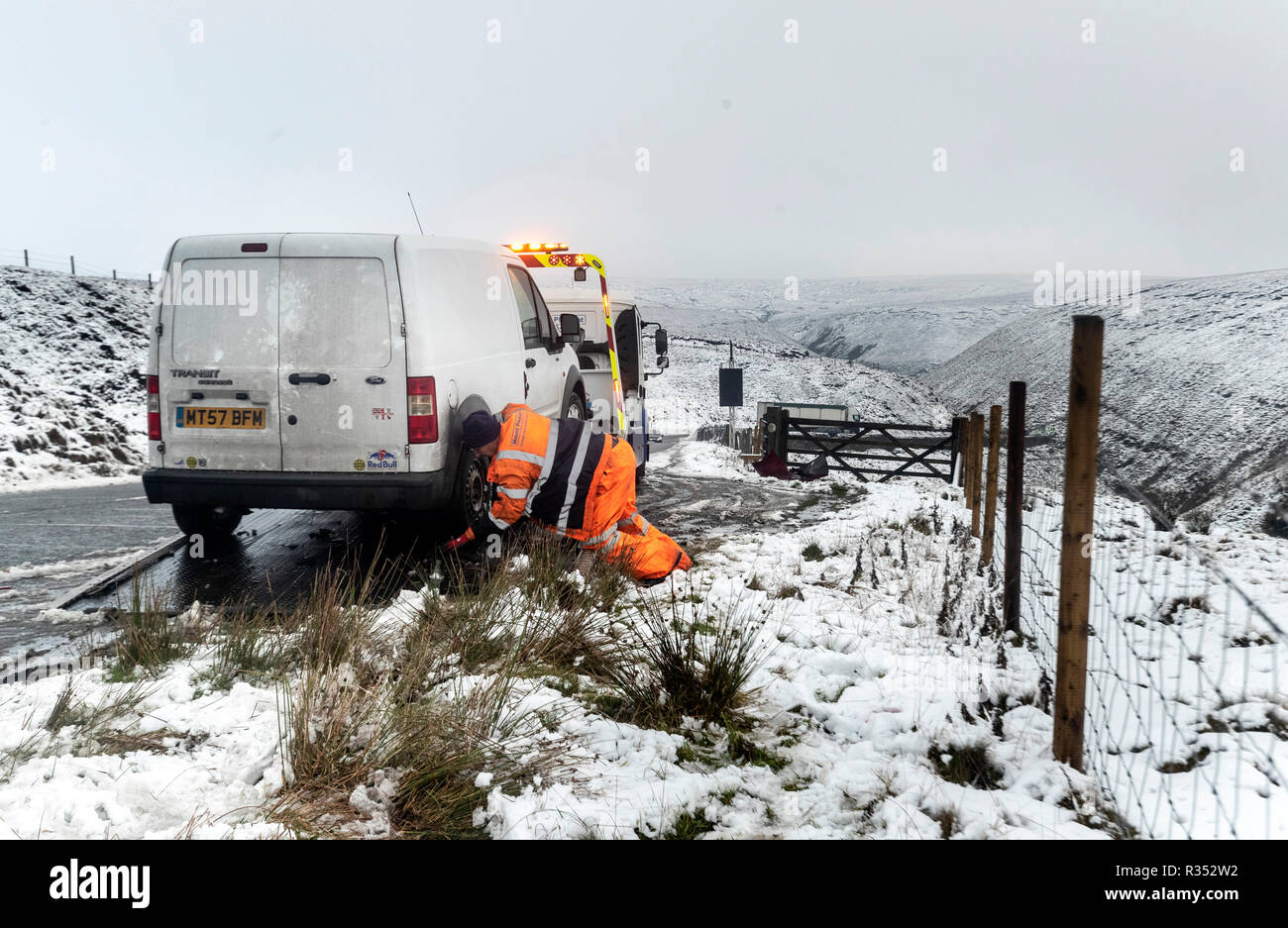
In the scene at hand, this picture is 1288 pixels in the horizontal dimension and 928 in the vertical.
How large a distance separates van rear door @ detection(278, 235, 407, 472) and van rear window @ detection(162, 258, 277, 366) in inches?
5.0

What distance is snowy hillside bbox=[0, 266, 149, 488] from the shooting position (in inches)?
581

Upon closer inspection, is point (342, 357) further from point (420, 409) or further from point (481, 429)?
point (481, 429)

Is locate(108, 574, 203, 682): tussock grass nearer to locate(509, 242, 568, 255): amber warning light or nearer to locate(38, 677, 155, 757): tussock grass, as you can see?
locate(38, 677, 155, 757): tussock grass

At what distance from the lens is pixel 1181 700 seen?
4574 millimetres

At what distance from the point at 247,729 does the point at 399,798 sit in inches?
30.8

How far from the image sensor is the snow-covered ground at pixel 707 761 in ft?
8.96

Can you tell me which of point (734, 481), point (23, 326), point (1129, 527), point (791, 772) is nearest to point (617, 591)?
point (791, 772)

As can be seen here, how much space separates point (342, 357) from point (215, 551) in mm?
2426

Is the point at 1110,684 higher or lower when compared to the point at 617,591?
lower

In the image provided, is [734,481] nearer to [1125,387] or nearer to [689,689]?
[689,689]

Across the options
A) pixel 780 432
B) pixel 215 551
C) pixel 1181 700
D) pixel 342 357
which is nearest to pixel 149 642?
pixel 342 357

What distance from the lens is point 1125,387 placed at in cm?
4844

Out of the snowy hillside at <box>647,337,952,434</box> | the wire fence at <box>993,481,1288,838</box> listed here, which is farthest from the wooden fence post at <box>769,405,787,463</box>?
the snowy hillside at <box>647,337,952,434</box>

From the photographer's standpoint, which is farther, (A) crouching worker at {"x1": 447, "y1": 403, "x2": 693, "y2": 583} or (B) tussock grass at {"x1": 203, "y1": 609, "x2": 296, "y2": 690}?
(A) crouching worker at {"x1": 447, "y1": 403, "x2": 693, "y2": 583}
